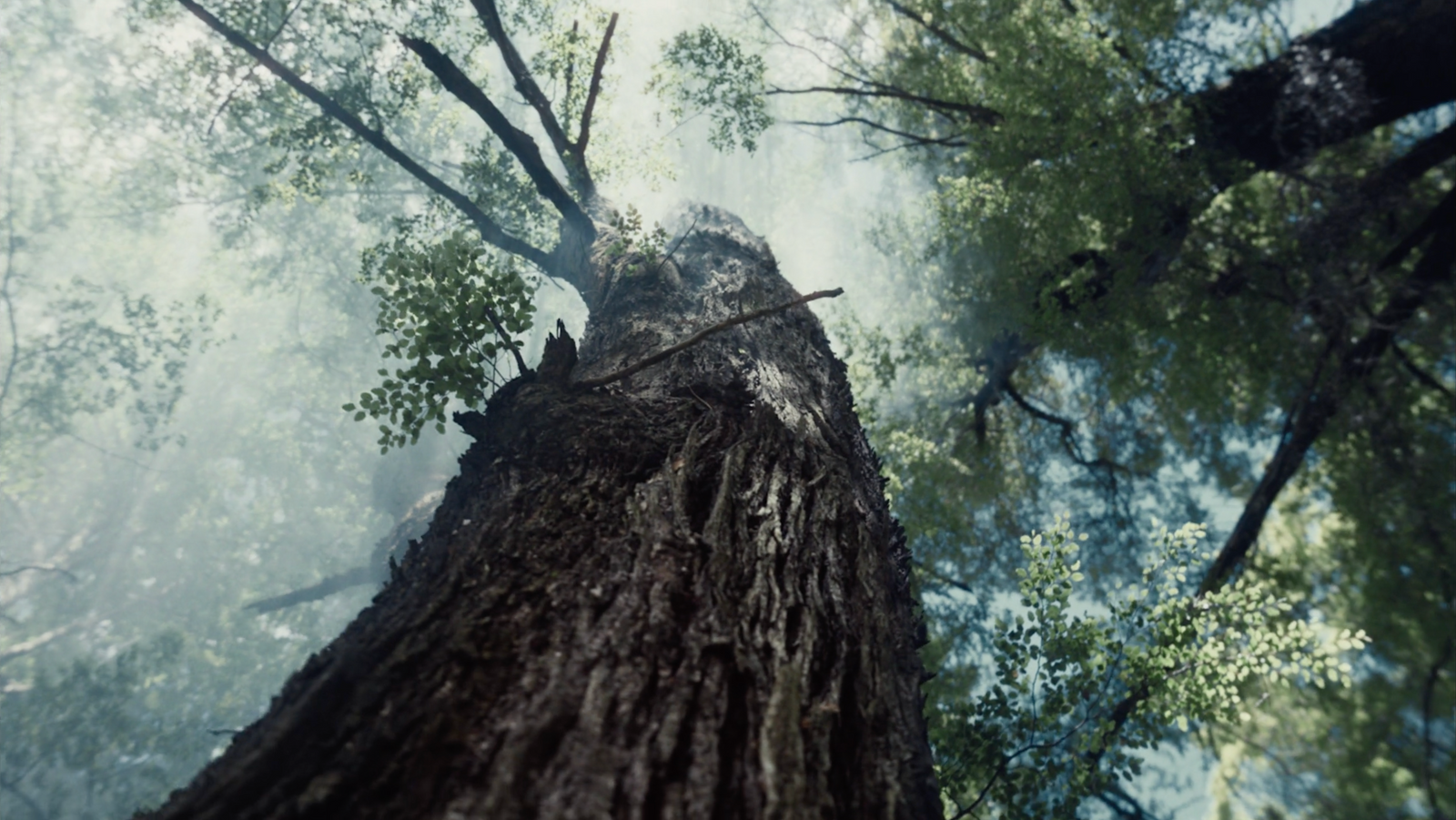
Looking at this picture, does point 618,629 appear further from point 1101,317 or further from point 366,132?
point 1101,317

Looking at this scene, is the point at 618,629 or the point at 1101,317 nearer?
the point at 618,629

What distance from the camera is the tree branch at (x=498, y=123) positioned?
4.84 m

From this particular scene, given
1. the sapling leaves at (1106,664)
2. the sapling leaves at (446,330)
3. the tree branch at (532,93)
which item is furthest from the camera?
the tree branch at (532,93)

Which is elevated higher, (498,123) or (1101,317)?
(1101,317)

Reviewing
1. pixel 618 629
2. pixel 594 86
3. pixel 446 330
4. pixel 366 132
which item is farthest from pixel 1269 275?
pixel 366 132

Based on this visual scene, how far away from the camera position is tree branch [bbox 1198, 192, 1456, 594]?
6.14m

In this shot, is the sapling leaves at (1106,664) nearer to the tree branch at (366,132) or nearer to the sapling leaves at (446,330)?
the sapling leaves at (446,330)

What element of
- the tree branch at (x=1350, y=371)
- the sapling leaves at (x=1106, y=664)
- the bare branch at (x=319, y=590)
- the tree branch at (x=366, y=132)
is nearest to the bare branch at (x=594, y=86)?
the tree branch at (x=366, y=132)

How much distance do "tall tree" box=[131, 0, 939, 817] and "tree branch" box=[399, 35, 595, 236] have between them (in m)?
2.77

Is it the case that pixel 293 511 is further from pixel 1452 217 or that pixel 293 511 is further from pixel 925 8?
pixel 1452 217

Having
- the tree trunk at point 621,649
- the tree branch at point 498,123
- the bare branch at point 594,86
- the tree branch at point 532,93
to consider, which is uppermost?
the tree branch at point 532,93

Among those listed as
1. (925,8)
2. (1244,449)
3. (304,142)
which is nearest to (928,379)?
(1244,449)

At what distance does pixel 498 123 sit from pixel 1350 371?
8374mm

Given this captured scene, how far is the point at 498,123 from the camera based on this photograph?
5629 mm
